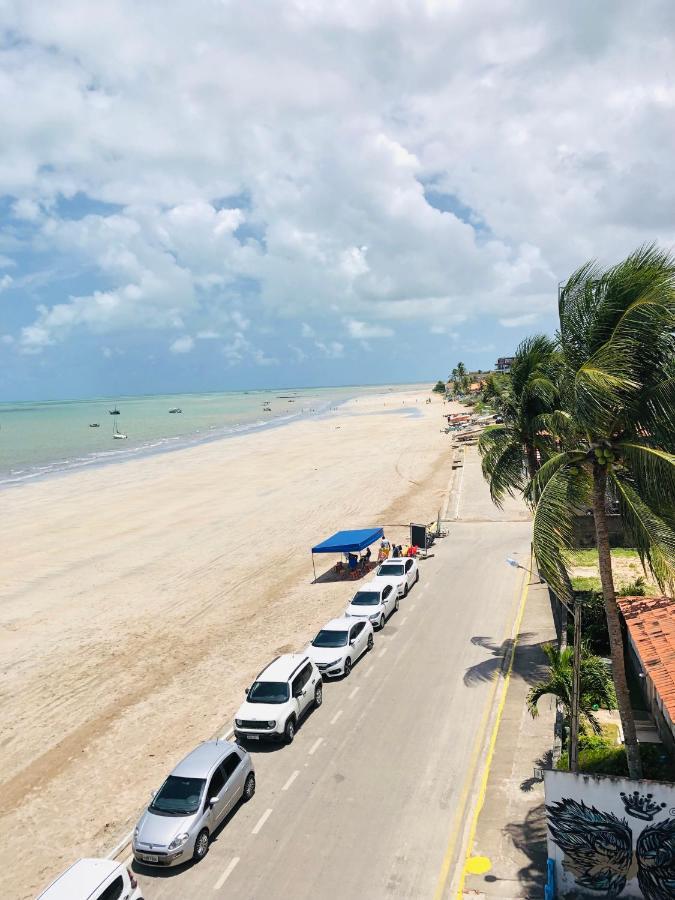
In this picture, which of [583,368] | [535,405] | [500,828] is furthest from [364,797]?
[535,405]

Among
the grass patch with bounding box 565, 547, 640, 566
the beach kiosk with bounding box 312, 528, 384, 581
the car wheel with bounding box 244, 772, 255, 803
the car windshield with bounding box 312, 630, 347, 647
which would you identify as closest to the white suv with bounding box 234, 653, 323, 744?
the car wheel with bounding box 244, 772, 255, 803

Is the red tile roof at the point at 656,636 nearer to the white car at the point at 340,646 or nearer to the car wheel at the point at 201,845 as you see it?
the white car at the point at 340,646

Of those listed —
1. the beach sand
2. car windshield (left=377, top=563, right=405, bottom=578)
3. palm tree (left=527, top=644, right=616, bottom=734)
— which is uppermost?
palm tree (left=527, top=644, right=616, bottom=734)

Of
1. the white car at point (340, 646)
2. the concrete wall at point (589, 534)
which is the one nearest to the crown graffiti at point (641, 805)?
the white car at point (340, 646)

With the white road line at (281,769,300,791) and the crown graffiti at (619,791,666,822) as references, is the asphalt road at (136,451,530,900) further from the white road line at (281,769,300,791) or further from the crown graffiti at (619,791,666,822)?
the crown graffiti at (619,791,666,822)

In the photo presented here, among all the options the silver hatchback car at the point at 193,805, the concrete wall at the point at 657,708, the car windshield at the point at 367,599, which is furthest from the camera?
the car windshield at the point at 367,599

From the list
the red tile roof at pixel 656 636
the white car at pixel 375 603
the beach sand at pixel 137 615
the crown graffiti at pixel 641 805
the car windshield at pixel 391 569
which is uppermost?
the red tile roof at pixel 656 636

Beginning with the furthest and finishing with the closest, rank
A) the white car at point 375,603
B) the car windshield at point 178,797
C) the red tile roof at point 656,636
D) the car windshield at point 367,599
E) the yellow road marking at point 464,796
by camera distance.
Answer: the car windshield at point 367,599
the white car at point 375,603
the car windshield at point 178,797
the red tile roof at point 656,636
the yellow road marking at point 464,796
